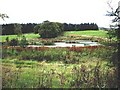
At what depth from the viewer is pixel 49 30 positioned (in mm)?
33406

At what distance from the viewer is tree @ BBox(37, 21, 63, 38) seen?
30.7 meters

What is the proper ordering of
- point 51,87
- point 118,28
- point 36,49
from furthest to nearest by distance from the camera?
point 36,49, point 51,87, point 118,28

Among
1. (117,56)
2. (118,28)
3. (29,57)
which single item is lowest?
(29,57)

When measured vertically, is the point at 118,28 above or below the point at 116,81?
above

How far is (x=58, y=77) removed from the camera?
39.6 ft

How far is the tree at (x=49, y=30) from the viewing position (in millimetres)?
30656

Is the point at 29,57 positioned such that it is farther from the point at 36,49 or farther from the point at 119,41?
the point at 119,41

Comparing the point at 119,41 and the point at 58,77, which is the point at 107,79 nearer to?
the point at 119,41

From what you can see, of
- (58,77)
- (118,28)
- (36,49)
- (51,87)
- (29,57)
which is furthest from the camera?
(36,49)

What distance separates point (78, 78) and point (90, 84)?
2.64 ft

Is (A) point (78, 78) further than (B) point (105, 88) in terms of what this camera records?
Yes

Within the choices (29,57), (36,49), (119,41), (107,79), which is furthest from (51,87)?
(36,49)

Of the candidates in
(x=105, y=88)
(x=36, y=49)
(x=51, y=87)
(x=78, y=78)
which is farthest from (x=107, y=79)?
(x=36, y=49)

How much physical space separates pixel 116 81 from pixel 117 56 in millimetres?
734
